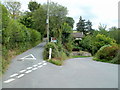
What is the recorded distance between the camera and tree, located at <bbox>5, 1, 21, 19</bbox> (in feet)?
75.7

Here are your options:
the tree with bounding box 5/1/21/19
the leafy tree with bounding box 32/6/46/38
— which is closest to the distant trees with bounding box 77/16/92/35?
the tree with bounding box 5/1/21/19

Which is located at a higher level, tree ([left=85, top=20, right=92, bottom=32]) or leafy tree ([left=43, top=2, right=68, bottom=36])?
tree ([left=85, top=20, right=92, bottom=32])

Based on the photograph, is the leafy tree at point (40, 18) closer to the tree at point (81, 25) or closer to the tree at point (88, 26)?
the tree at point (81, 25)

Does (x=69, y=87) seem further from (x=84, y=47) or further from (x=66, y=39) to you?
(x=84, y=47)

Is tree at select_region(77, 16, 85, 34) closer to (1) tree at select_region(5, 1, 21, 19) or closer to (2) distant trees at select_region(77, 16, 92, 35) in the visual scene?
(2) distant trees at select_region(77, 16, 92, 35)

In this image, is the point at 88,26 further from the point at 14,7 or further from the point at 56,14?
the point at 56,14

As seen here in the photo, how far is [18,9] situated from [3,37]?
1947 centimetres

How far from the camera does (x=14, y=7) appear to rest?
23.8 metres

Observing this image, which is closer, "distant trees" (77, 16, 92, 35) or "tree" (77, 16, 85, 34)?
"tree" (77, 16, 85, 34)

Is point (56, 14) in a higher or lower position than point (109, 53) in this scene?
higher

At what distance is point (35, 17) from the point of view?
21000 millimetres

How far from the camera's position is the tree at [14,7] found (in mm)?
23062

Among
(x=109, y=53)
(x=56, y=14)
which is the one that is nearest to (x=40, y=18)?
(x=56, y=14)

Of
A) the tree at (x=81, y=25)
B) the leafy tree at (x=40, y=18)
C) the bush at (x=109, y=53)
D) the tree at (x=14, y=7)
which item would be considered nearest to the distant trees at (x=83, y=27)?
the tree at (x=81, y=25)
